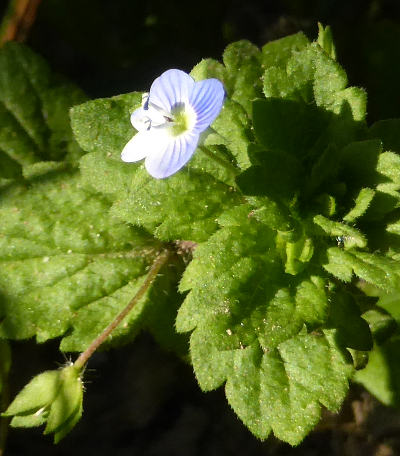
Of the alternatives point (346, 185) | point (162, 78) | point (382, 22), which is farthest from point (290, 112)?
point (382, 22)

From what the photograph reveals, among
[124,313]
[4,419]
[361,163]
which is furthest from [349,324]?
[4,419]

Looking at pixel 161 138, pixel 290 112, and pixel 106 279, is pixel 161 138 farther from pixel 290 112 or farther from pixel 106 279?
pixel 106 279

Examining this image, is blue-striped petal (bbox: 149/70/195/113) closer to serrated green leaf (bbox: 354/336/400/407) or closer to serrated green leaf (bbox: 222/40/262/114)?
serrated green leaf (bbox: 222/40/262/114)

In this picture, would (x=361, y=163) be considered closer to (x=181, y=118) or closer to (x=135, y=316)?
(x=181, y=118)

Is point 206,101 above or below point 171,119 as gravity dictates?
above

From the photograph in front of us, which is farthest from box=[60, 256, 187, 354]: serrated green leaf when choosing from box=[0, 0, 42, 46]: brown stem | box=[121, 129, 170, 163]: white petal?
box=[0, 0, 42, 46]: brown stem

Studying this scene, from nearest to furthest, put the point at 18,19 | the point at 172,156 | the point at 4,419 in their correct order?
1. the point at 172,156
2. the point at 4,419
3. the point at 18,19

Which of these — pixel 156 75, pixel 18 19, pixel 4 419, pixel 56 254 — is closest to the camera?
pixel 56 254
